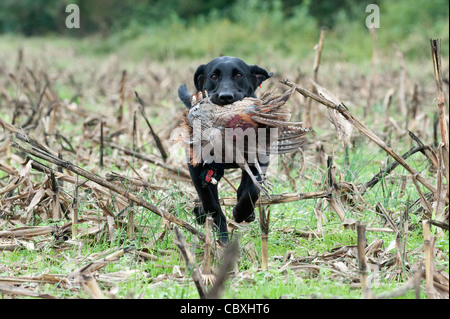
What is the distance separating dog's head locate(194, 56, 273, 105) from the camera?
4.21 meters

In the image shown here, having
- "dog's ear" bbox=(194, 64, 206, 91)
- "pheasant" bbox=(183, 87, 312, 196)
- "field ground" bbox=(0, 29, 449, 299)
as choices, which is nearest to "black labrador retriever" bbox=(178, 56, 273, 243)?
"dog's ear" bbox=(194, 64, 206, 91)

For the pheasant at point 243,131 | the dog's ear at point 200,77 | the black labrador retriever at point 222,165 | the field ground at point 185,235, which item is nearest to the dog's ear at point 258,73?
the black labrador retriever at point 222,165

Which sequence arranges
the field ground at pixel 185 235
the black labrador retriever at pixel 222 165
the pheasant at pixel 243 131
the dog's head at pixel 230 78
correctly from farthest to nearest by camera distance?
the dog's head at pixel 230 78
the black labrador retriever at pixel 222 165
the pheasant at pixel 243 131
the field ground at pixel 185 235

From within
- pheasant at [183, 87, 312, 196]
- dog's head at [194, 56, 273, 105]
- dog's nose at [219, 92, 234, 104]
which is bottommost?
pheasant at [183, 87, 312, 196]

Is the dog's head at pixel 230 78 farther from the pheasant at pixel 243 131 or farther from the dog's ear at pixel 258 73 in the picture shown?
the pheasant at pixel 243 131

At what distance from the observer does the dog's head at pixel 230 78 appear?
4.21 meters

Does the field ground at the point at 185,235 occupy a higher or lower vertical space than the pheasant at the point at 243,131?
lower

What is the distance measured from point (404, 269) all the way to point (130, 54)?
18.9 metres

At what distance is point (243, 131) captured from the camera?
3279 mm

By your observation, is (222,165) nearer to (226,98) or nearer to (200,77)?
(226,98)

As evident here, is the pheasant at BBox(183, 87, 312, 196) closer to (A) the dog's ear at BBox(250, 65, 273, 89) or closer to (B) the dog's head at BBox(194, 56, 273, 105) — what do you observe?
(B) the dog's head at BBox(194, 56, 273, 105)

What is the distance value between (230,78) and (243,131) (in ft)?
3.64

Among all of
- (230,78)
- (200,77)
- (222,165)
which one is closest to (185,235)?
(222,165)
